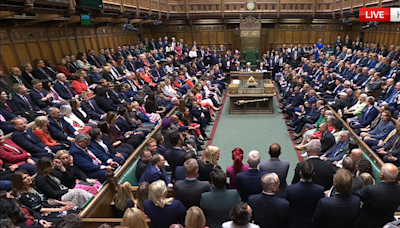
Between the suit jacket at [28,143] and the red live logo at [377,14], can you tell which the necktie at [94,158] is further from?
the red live logo at [377,14]

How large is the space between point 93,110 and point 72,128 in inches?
44.5

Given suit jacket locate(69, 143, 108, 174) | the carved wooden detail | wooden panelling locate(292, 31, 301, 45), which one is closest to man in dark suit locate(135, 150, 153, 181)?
suit jacket locate(69, 143, 108, 174)

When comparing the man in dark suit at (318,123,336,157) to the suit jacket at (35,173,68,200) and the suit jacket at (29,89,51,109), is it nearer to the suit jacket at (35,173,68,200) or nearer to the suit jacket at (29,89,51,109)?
the suit jacket at (35,173,68,200)

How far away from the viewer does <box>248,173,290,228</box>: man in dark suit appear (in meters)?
2.38

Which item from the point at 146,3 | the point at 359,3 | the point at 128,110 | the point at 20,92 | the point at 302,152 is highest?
the point at 146,3

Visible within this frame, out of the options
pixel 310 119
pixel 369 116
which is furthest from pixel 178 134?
pixel 369 116

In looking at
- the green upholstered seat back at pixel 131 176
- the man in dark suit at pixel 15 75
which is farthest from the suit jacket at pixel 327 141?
the man in dark suit at pixel 15 75

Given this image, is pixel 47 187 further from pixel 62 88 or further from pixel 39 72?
pixel 39 72

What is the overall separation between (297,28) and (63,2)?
540 inches

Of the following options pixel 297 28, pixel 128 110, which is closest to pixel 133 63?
pixel 128 110

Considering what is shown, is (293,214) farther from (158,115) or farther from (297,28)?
(297,28)

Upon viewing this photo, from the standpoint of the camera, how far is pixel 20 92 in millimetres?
4855

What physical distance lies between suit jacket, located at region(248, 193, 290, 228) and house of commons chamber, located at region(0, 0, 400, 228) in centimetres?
1

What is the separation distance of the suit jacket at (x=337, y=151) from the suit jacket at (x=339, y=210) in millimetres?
2137
